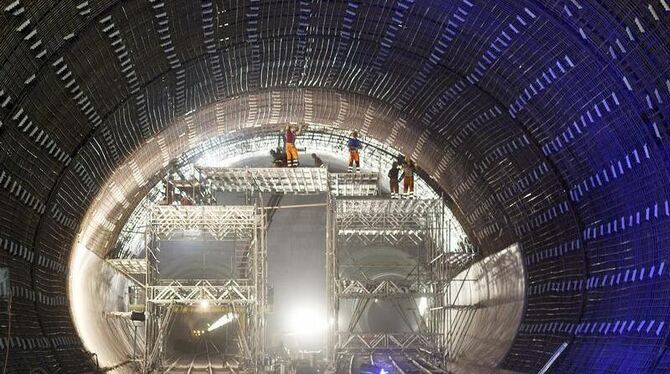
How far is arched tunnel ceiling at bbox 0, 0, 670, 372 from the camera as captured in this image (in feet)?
37.6

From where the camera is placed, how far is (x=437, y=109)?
18656 millimetres

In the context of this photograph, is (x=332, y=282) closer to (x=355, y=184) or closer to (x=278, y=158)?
(x=355, y=184)

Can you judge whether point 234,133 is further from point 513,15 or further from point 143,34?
point 513,15

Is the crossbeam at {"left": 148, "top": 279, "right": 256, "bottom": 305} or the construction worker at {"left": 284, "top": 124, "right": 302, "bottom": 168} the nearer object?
the crossbeam at {"left": 148, "top": 279, "right": 256, "bottom": 305}

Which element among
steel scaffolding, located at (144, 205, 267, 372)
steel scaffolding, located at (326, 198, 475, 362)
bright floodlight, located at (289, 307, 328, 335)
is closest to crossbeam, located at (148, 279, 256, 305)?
steel scaffolding, located at (144, 205, 267, 372)

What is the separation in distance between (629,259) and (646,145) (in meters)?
2.16

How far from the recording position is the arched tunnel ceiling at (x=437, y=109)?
11.4 meters

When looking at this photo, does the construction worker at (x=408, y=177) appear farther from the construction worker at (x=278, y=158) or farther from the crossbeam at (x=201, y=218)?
the crossbeam at (x=201, y=218)

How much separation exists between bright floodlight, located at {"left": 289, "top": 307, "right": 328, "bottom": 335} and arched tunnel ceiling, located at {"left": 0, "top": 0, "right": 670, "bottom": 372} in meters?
9.52

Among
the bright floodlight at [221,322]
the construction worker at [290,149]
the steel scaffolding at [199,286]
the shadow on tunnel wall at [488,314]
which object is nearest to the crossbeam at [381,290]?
the shadow on tunnel wall at [488,314]

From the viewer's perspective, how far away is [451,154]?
20.7 meters

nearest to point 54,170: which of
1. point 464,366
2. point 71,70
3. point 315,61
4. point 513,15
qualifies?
point 71,70

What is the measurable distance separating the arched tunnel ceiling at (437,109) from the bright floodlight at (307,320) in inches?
375

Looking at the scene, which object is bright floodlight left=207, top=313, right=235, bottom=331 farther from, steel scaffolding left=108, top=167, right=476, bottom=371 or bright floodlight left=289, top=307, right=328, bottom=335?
steel scaffolding left=108, top=167, right=476, bottom=371
